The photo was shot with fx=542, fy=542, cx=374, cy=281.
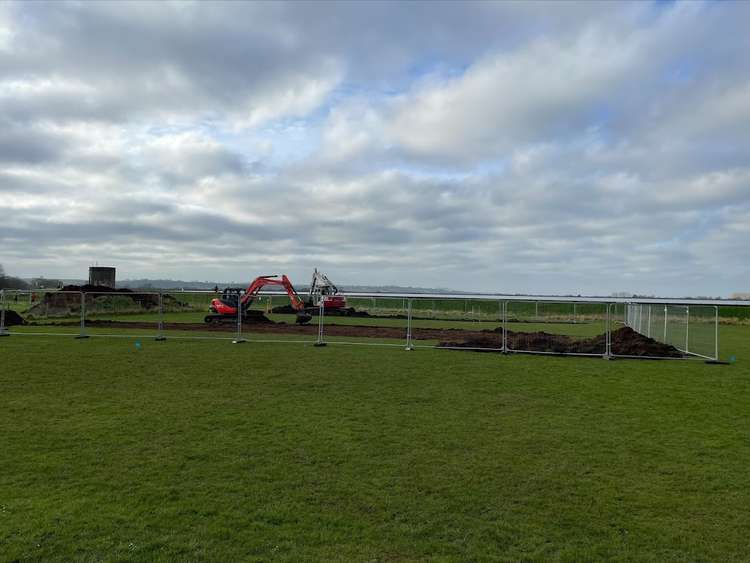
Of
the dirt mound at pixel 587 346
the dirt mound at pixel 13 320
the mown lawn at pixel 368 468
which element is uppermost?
the dirt mound at pixel 587 346

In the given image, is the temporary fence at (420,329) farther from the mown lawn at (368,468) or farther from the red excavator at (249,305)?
the mown lawn at (368,468)

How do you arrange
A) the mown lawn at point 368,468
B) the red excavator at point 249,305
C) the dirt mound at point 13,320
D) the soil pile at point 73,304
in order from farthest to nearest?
1. the soil pile at point 73,304
2. the red excavator at point 249,305
3. the dirt mound at point 13,320
4. the mown lawn at point 368,468

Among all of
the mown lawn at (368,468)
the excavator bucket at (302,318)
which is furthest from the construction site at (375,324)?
the mown lawn at (368,468)

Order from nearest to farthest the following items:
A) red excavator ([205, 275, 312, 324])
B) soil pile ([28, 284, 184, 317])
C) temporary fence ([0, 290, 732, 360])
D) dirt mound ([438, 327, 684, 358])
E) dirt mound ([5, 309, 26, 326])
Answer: dirt mound ([438, 327, 684, 358]) < temporary fence ([0, 290, 732, 360]) < dirt mound ([5, 309, 26, 326]) < red excavator ([205, 275, 312, 324]) < soil pile ([28, 284, 184, 317])

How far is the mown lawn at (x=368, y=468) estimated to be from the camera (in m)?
4.44

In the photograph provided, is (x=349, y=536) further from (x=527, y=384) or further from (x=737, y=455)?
(x=527, y=384)

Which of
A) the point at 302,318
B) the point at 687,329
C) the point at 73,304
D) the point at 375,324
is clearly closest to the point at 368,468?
the point at 687,329

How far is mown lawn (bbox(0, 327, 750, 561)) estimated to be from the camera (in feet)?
14.6

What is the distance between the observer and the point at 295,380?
39.1 feet

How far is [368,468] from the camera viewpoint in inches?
245

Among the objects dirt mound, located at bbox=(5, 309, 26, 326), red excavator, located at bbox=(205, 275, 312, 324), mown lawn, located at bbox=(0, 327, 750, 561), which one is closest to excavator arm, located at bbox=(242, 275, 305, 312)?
red excavator, located at bbox=(205, 275, 312, 324)

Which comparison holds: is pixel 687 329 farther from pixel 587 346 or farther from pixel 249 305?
pixel 249 305

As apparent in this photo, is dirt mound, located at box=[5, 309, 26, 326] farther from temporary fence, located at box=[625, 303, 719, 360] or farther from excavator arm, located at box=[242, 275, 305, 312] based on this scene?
temporary fence, located at box=[625, 303, 719, 360]

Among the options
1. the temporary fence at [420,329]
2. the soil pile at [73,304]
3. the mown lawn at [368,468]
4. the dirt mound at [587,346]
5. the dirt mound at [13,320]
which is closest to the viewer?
the mown lawn at [368,468]
